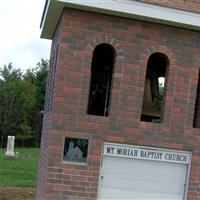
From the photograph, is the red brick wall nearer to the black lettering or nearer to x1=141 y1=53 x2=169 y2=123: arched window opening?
x1=141 y1=53 x2=169 y2=123: arched window opening

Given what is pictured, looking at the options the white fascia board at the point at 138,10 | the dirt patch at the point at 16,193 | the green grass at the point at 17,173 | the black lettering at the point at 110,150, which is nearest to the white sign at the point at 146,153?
the black lettering at the point at 110,150

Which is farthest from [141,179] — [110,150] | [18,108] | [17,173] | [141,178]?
A: [18,108]

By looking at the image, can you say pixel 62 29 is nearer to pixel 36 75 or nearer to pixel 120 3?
pixel 120 3

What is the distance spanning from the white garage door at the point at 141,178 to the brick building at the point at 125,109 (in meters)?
0.01

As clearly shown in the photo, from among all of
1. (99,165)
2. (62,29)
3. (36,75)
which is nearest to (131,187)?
(99,165)

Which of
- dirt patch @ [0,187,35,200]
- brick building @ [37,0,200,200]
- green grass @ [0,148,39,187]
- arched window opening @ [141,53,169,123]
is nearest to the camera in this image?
Answer: brick building @ [37,0,200,200]

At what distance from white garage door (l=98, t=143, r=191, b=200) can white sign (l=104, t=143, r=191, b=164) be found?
19mm

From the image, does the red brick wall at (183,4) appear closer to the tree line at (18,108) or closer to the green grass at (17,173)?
the green grass at (17,173)

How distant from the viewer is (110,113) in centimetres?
735

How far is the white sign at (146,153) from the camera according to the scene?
7.37 metres

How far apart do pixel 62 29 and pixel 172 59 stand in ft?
5.08

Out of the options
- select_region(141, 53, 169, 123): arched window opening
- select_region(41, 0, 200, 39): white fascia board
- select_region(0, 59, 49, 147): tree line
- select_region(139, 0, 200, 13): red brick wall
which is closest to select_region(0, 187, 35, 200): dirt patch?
select_region(141, 53, 169, 123): arched window opening

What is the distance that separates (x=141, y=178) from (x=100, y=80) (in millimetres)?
1787

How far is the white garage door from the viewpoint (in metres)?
7.41
